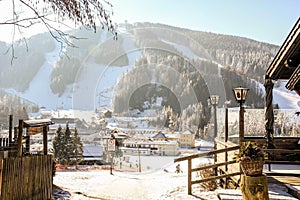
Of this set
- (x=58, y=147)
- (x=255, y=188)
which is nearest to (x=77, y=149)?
(x=58, y=147)

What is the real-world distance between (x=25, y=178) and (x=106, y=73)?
66.7 feet

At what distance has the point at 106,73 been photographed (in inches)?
933

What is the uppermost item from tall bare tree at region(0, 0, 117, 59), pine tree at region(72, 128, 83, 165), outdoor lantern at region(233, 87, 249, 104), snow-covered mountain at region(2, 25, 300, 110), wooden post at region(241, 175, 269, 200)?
snow-covered mountain at region(2, 25, 300, 110)

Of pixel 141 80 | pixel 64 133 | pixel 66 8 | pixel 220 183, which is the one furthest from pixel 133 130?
pixel 66 8

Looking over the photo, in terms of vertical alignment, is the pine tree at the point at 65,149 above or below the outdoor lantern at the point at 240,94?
below

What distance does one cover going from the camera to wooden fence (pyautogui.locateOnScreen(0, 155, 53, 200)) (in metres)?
A: 3.37

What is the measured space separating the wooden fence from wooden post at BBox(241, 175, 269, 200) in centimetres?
271

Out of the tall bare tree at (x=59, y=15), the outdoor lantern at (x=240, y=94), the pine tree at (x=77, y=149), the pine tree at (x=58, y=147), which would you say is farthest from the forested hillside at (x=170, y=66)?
the tall bare tree at (x=59, y=15)

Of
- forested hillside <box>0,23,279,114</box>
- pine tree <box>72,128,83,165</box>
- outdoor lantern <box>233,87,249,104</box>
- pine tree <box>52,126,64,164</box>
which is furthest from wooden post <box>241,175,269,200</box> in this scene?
pine tree <box>52,126,64,164</box>

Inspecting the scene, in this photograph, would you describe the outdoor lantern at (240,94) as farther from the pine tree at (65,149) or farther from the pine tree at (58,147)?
the pine tree at (58,147)

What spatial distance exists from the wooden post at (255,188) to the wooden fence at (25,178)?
271 centimetres

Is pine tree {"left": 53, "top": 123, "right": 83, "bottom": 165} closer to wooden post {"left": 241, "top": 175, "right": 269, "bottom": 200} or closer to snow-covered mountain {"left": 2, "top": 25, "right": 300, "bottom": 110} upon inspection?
snow-covered mountain {"left": 2, "top": 25, "right": 300, "bottom": 110}

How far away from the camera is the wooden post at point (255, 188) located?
3500 millimetres

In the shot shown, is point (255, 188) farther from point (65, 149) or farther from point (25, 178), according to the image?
point (65, 149)
